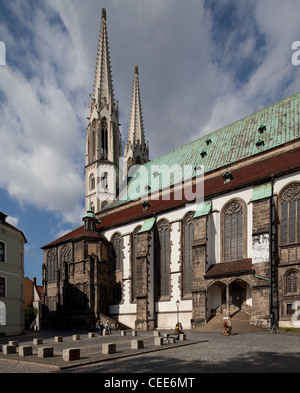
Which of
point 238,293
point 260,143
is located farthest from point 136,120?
point 238,293

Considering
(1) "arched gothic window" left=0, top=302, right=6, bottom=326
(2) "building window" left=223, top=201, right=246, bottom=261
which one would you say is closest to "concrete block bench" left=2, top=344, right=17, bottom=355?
(1) "arched gothic window" left=0, top=302, right=6, bottom=326

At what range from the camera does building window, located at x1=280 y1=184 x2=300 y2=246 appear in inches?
1064

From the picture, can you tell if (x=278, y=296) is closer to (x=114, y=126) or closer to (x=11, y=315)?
(x=11, y=315)

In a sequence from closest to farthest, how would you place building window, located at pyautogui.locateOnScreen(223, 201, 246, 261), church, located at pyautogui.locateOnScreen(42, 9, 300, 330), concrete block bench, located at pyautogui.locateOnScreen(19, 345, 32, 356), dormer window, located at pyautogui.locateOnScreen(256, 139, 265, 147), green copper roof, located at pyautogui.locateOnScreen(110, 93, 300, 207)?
concrete block bench, located at pyautogui.locateOnScreen(19, 345, 32, 356)
church, located at pyautogui.locateOnScreen(42, 9, 300, 330)
building window, located at pyautogui.locateOnScreen(223, 201, 246, 261)
green copper roof, located at pyautogui.locateOnScreen(110, 93, 300, 207)
dormer window, located at pyautogui.locateOnScreen(256, 139, 265, 147)

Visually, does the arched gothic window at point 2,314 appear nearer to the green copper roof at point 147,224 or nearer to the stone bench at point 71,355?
the green copper roof at point 147,224

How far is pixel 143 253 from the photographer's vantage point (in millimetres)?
36562

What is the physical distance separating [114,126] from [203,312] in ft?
123

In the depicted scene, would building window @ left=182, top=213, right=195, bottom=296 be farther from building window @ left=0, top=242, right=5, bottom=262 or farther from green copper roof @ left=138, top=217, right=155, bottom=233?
building window @ left=0, top=242, right=5, bottom=262

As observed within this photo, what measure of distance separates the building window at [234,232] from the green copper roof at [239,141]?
7.81 metres

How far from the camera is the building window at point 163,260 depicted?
3591 cm

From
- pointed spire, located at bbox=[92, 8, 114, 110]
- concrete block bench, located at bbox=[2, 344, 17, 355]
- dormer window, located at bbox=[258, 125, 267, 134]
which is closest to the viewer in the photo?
concrete block bench, located at bbox=[2, 344, 17, 355]

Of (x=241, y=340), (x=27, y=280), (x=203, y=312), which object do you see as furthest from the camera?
(x=27, y=280)

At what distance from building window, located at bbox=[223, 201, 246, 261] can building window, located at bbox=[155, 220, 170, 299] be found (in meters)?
6.65
